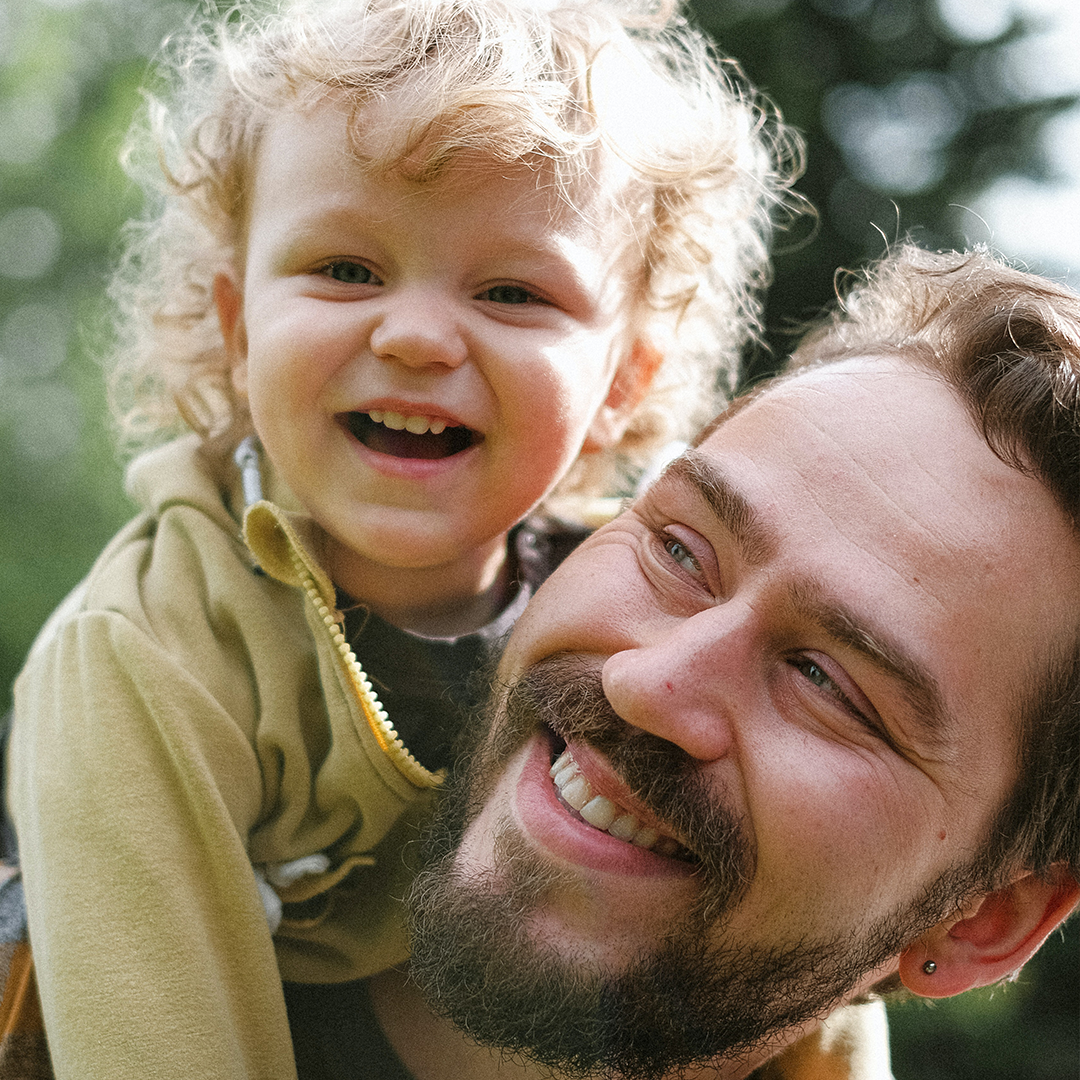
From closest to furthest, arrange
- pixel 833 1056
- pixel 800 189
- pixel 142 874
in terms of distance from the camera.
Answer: pixel 142 874, pixel 833 1056, pixel 800 189

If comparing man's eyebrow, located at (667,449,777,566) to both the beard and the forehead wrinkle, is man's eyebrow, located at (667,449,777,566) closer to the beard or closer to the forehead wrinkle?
the forehead wrinkle

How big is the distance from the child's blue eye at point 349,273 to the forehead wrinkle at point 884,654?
33.5 inches

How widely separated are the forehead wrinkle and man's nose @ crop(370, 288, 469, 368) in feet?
2.11

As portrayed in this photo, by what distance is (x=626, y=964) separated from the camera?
Result: 4.75 ft

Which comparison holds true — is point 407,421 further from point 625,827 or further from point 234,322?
point 625,827

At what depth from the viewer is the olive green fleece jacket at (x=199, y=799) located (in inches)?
59.5

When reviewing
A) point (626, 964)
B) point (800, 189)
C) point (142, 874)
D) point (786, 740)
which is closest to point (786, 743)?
point (786, 740)

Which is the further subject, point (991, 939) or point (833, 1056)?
point (833, 1056)

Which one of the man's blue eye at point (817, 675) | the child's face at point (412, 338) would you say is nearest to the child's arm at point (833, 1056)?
the man's blue eye at point (817, 675)

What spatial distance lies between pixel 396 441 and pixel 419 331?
232 millimetres

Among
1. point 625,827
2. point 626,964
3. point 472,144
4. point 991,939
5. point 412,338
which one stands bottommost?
A: point 991,939

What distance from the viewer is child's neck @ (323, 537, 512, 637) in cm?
196

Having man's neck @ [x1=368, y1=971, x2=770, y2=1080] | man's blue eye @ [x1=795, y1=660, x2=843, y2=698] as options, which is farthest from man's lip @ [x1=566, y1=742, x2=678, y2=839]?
man's neck @ [x1=368, y1=971, x2=770, y2=1080]

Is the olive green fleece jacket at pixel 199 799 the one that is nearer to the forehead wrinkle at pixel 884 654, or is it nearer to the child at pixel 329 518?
the child at pixel 329 518
